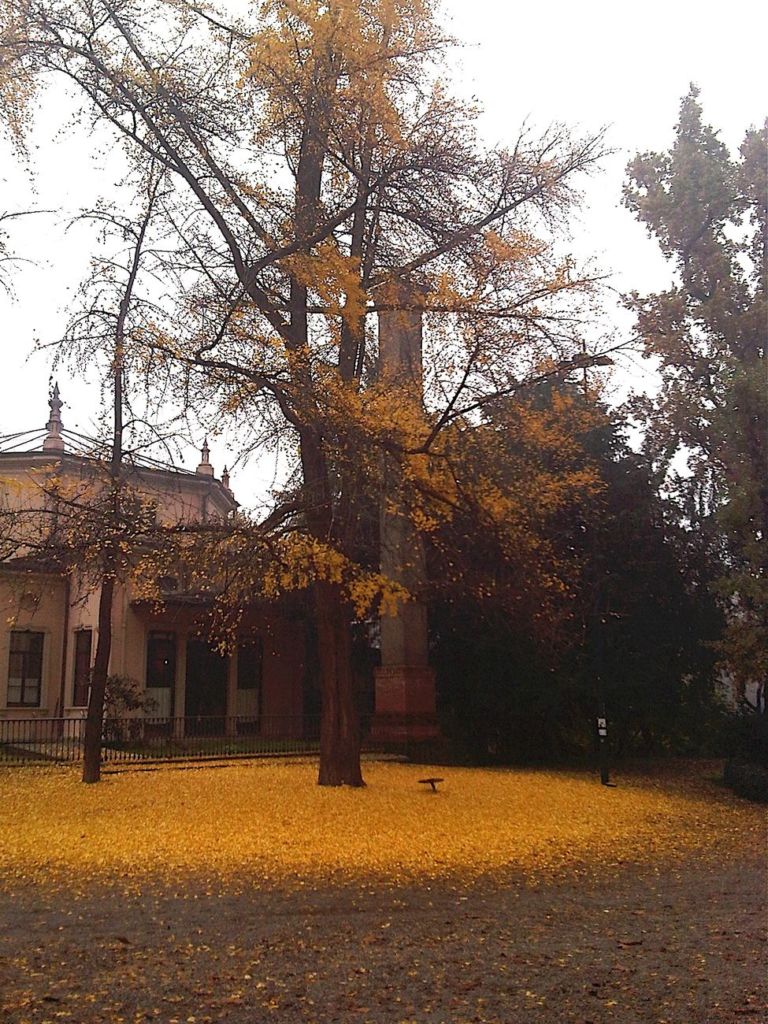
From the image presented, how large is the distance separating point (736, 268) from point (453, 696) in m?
10.2

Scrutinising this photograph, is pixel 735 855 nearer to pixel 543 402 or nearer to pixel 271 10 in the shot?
pixel 543 402

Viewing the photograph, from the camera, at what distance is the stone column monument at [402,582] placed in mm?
11914

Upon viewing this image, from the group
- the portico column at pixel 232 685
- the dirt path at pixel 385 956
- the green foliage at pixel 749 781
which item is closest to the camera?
the dirt path at pixel 385 956

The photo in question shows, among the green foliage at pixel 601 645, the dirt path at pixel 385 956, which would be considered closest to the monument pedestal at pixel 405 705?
the green foliage at pixel 601 645

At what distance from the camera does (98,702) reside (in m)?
13.8

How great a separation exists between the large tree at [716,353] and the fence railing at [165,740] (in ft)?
28.2

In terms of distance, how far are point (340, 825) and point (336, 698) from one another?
2913 mm

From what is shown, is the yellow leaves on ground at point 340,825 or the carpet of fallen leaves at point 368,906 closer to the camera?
the carpet of fallen leaves at point 368,906

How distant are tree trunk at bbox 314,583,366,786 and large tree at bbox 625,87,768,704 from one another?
6.81m

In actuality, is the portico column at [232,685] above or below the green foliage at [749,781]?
above

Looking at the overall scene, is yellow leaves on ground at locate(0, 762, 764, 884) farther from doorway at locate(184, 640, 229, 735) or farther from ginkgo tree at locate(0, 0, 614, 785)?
doorway at locate(184, 640, 229, 735)

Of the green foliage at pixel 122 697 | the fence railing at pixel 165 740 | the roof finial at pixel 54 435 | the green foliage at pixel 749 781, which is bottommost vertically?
the green foliage at pixel 749 781

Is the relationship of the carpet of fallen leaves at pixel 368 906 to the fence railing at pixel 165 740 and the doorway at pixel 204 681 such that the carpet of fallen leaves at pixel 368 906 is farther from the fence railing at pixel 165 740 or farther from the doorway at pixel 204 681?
the doorway at pixel 204 681

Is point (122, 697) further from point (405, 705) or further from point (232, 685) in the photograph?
point (405, 705)
